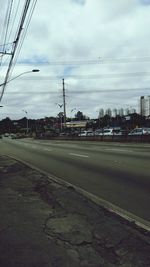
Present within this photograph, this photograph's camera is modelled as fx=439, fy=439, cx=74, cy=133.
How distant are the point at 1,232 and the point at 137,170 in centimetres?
933

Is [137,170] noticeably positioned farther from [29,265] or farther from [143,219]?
[29,265]

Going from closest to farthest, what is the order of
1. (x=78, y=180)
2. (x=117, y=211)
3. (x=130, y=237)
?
(x=130, y=237)
(x=117, y=211)
(x=78, y=180)

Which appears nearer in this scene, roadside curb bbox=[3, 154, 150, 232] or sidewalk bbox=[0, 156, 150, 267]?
sidewalk bbox=[0, 156, 150, 267]

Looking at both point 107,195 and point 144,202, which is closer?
point 144,202

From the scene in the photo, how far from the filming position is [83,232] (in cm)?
734

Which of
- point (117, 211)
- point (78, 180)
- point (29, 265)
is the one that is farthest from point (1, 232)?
point (78, 180)

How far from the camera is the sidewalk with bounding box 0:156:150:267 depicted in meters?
5.81

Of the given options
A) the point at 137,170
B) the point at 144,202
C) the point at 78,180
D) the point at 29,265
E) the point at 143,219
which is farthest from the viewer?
the point at 137,170

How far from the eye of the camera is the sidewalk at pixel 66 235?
5812mm

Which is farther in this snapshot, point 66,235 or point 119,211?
point 119,211

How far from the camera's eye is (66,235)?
7.19 metres

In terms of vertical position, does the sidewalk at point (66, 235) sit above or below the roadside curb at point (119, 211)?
below

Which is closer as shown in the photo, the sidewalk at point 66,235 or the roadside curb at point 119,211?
the sidewalk at point 66,235

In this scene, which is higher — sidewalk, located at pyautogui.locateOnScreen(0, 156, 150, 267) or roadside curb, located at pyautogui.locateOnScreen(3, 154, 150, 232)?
roadside curb, located at pyautogui.locateOnScreen(3, 154, 150, 232)
